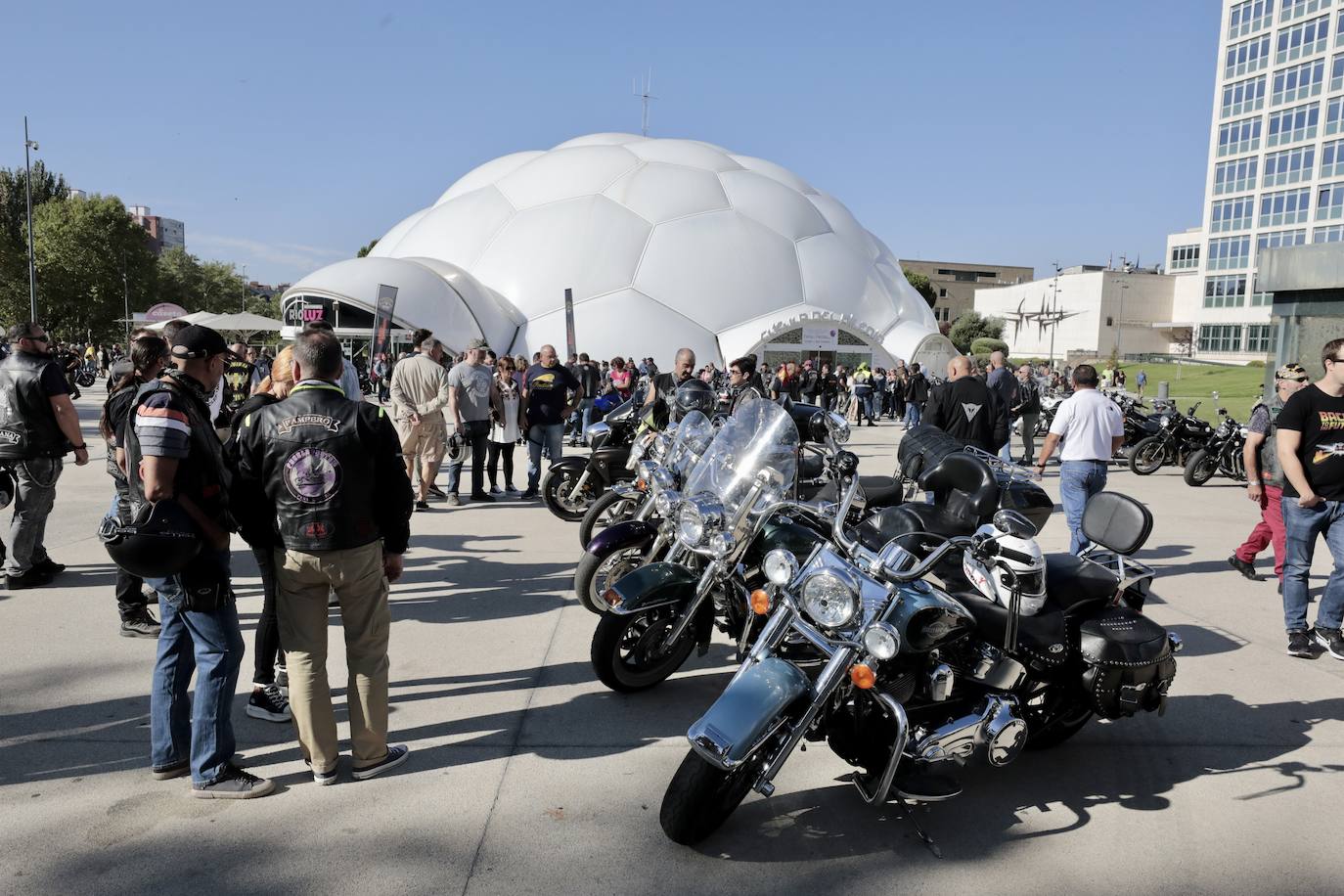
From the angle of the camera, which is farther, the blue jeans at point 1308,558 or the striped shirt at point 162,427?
the blue jeans at point 1308,558

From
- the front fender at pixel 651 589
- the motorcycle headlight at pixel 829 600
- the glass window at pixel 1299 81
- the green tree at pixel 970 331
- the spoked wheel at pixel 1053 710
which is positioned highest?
the glass window at pixel 1299 81

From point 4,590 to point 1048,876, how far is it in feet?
20.7

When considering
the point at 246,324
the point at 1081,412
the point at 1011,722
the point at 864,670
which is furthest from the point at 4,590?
the point at 246,324

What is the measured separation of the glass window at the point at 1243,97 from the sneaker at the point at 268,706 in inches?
2834

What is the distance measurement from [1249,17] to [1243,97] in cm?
510

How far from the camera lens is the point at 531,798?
10.7ft

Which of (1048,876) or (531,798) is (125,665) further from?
(1048,876)

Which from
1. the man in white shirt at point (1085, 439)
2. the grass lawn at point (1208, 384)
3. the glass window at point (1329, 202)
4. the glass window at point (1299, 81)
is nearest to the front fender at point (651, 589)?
the man in white shirt at point (1085, 439)

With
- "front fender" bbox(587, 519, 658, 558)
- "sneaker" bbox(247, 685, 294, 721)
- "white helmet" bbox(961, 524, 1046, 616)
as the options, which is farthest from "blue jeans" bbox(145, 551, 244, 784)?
"white helmet" bbox(961, 524, 1046, 616)

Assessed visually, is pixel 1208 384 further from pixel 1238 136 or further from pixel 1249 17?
pixel 1249 17

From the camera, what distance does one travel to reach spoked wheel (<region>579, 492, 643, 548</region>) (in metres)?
6.27

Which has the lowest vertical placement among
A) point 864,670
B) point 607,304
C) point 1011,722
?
point 1011,722

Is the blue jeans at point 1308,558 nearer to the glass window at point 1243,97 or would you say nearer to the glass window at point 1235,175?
the glass window at point 1235,175

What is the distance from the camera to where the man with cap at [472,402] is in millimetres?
9102
